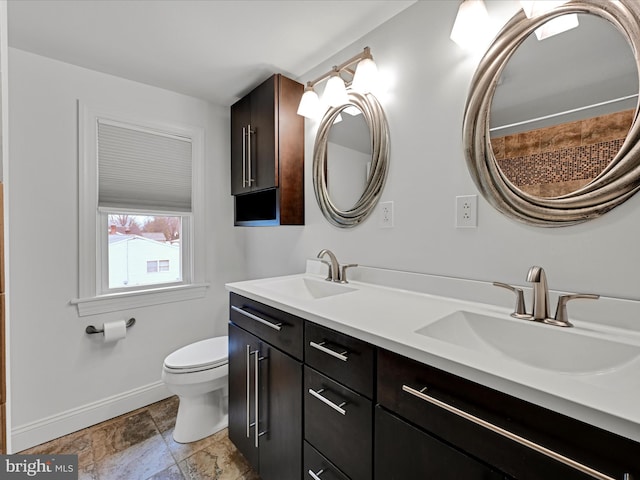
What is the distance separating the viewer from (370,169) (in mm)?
Result: 1552

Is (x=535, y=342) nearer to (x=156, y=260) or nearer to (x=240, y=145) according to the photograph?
(x=240, y=145)

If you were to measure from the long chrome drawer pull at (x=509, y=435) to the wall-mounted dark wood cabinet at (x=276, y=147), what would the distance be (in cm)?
140

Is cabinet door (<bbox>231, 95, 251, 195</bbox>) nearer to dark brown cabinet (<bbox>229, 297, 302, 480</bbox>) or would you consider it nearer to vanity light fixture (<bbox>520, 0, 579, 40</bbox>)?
dark brown cabinet (<bbox>229, 297, 302, 480</bbox>)

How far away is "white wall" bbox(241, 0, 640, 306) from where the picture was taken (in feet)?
2.96

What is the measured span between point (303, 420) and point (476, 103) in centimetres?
140

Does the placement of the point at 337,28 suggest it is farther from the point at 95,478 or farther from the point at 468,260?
the point at 95,478

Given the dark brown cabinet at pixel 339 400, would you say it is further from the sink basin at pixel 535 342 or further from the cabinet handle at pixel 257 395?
the cabinet handle at pixel 257 395

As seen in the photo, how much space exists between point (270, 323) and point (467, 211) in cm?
96

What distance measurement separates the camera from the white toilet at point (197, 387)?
5.55 feet

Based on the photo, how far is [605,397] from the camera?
1.72ft

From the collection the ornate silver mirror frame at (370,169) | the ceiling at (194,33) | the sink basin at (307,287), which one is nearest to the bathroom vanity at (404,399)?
the sink basin at (307,287)

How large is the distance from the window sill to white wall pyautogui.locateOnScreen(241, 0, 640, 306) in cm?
142

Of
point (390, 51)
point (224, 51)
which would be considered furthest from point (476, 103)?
point (224, 51)

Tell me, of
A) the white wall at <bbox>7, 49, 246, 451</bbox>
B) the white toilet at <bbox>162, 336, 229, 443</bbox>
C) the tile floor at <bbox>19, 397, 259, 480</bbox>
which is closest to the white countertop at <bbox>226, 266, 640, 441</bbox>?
the white toilet at <bbox>162, 336, 229, 443</bbox>
